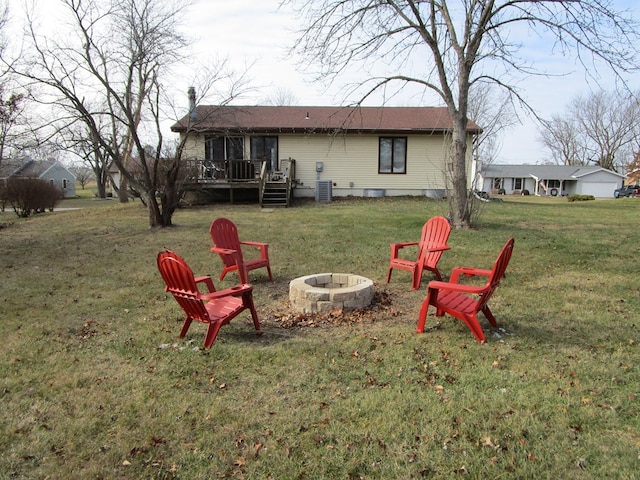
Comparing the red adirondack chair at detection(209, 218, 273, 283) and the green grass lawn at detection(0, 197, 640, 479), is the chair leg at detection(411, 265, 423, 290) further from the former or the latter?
the red adirondack chair at detection(209, 218, 273, 283)

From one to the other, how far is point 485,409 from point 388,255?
18.2ft

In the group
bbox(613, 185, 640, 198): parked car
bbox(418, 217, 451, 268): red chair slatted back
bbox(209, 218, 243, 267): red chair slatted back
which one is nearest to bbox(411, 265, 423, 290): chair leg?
bbox(418, 217, 451, 268): red chair slatted back

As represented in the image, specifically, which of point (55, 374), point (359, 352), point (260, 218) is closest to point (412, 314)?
point (359, 352)

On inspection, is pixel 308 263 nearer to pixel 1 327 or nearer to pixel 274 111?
pixel 1 327

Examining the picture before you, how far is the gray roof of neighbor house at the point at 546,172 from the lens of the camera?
56781 mm

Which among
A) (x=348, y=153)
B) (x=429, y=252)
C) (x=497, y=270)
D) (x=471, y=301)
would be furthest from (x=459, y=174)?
(x=348, y=153)

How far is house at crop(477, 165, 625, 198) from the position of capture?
185ft

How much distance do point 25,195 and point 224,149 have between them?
363 inches

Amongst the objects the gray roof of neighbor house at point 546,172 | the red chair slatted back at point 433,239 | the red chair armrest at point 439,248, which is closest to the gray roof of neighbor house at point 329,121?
the red chair slatted back at point 433,239

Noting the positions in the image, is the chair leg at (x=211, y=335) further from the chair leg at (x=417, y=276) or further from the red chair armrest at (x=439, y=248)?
the red chair armrest at (x=439, y=248)

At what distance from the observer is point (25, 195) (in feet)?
65.4

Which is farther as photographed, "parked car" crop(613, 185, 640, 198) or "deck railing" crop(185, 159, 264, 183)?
"parked car" crop(613, 185, 640, 198)

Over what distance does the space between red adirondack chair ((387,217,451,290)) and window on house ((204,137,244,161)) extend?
1475 cm

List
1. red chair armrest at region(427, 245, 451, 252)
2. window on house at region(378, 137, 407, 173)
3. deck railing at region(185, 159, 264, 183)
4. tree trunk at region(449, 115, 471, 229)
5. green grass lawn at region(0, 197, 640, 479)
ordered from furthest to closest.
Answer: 1. window on house at region(378, 137, 407, 173)
2. deck railing at region(185, 159, 264, 183)
3. tree trunk at region(449, 115, 471, 229)
4. red chair armrest at region(427, 245, 451, 252)
5. green grass lawn at region(0, 197, 640, 479)
